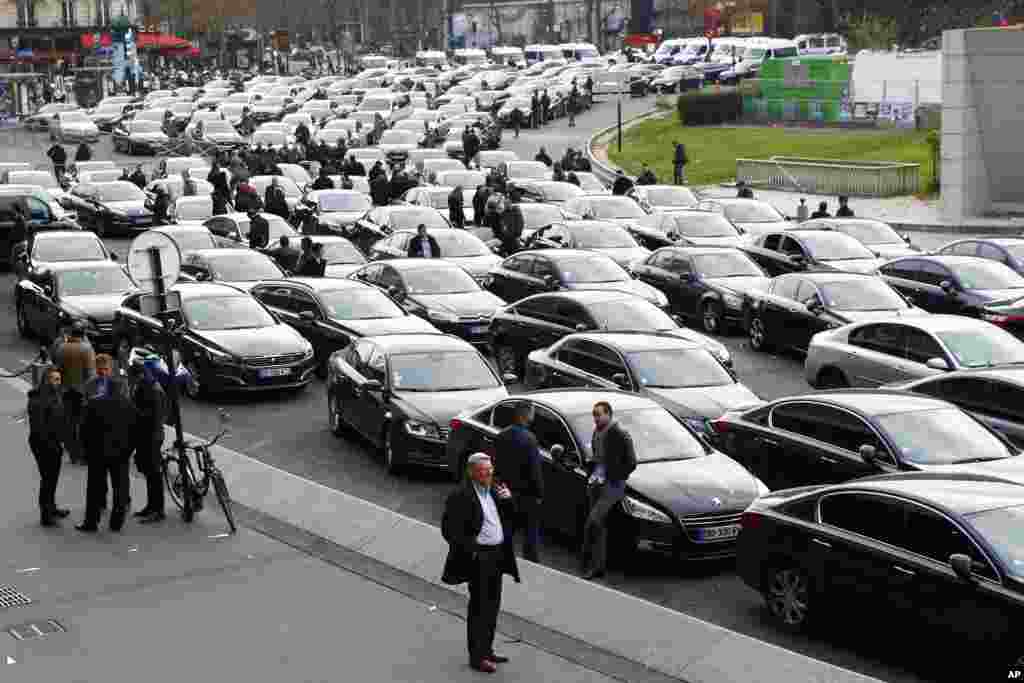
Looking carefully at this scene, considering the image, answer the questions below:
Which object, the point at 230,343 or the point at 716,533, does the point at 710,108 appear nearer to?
the point at 230,343

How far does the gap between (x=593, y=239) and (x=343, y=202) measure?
8470mm

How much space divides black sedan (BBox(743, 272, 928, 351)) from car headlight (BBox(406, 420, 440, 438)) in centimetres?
810

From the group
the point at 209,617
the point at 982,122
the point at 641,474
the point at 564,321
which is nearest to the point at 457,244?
the point at 564,321

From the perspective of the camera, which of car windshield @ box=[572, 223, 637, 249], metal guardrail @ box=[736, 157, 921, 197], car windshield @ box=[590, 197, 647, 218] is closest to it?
car windshield @ box=[572, 223, 637, 249]

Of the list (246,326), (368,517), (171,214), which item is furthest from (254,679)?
(171,214)

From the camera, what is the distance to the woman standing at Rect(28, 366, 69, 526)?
16484mm

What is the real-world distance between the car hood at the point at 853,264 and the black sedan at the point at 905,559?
1588 cm

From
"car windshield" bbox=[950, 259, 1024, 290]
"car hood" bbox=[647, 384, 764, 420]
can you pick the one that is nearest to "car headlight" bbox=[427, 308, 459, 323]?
"car hood" bbox=[647, 384, 764, 420]

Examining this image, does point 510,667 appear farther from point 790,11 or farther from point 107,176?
point 790,11

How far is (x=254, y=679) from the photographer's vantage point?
12266 mm

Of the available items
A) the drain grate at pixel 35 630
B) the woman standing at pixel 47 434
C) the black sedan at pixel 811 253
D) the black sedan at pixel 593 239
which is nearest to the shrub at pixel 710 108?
the black sedan at pixel 593 239

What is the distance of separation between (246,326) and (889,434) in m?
11.1

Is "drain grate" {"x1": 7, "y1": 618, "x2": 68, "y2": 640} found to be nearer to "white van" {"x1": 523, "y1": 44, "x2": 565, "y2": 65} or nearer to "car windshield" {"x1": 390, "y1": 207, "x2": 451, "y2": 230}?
"car windshield" {"x1": 390, "y1": 207, "x2": 451, "y2": 230}

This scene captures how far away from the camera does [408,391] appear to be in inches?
758
